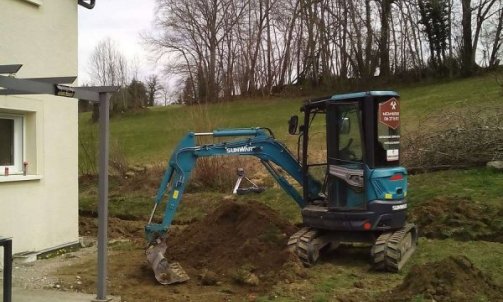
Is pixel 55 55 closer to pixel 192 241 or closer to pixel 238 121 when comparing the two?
pixel 192 241

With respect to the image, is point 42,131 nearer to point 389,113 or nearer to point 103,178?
point 103,178

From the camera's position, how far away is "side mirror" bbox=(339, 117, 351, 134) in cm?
882

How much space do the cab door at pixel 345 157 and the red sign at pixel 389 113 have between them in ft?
1.10

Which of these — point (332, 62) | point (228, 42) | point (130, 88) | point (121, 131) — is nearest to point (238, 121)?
point (121, 131)

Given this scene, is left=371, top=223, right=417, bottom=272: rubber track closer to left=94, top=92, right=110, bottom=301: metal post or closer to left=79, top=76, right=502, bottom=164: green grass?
left=94, top=92, right=110, bottom=301: metal post

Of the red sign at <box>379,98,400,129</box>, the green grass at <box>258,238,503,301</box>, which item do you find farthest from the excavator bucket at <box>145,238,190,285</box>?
the red sign at <box>379,98,400,129</box>

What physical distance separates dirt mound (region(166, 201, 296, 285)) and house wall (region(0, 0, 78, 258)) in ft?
6.75

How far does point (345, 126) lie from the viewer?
885cm

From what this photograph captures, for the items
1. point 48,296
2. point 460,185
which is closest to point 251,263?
point 48,296

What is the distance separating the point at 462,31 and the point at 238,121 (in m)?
21.2

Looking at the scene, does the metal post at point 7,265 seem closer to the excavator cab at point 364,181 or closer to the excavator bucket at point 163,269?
the excavator bucket at point 163,269

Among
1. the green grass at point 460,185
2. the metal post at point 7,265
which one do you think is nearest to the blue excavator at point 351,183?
the metal post at point 7,265

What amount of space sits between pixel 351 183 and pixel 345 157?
0.43 m

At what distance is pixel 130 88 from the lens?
62.2 meters
